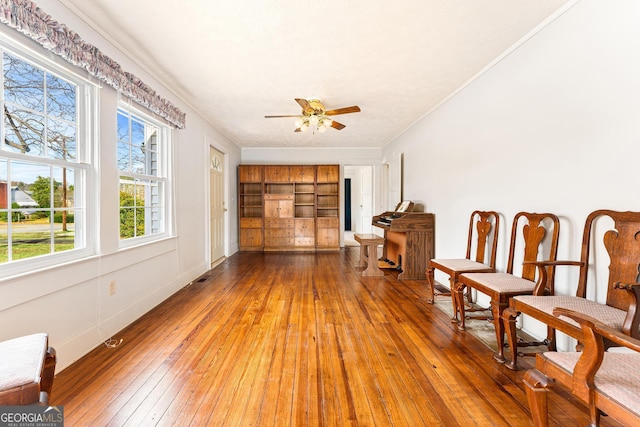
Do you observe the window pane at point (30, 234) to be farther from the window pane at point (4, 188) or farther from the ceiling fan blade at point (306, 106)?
the ceiling fan blade at point (306, 106)

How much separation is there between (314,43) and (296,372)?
2593 millimetres

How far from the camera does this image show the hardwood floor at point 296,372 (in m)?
1.49

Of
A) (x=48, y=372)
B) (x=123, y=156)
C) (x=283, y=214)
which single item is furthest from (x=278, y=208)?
(x=48, y=372)

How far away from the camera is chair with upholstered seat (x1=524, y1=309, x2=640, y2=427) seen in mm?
945

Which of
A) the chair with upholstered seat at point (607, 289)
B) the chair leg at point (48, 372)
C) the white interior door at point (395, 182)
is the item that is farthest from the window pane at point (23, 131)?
the white interior door at point (395, 182)

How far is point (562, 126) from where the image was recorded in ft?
6.72

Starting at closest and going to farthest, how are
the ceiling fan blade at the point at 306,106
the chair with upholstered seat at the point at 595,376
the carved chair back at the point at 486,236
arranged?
the chair with upholstered seat at the point at 595,376
the carved chair back at the point at 486,236
the ceiling fan blade at the point at 306,106

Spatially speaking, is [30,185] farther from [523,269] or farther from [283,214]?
[283,214]

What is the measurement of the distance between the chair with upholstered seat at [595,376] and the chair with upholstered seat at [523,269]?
31.1 inches

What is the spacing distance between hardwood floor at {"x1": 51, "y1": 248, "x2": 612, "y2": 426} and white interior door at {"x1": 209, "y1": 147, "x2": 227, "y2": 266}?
7.32 ft

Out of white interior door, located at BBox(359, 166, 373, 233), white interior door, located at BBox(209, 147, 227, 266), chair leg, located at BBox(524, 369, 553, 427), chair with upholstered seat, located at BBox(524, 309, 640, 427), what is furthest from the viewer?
white interior door, located at BBox(359, 166, 373, 233)

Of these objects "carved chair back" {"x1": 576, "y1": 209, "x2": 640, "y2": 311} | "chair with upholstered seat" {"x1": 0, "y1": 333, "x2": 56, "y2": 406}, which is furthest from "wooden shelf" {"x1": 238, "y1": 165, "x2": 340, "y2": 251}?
"chair with upholstered seat" {"x1": 0, "y1": 333, "x2": 56, "y2": 406}

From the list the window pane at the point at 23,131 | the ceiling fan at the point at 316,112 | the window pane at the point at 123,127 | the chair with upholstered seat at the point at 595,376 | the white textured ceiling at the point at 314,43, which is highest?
A: the white textured ceiling at the point at 314,43

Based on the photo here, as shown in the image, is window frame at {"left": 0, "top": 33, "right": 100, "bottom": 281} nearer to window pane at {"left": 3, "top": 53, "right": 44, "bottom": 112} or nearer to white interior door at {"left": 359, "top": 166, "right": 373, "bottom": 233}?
window pane at {"left": 3, "top": 53, "right": 44, "bottom": 112}
